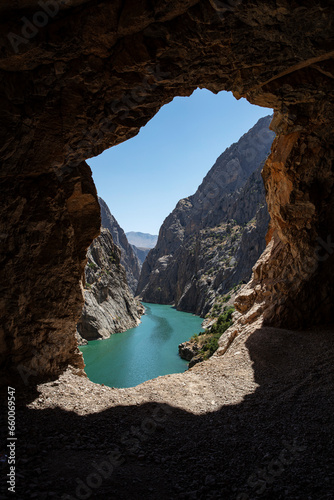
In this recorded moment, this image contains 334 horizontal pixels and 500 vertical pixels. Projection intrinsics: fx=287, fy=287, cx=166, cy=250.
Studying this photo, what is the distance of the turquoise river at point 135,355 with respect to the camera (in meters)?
35.9

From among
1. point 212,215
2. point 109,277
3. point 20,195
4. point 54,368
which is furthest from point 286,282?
point 212,215

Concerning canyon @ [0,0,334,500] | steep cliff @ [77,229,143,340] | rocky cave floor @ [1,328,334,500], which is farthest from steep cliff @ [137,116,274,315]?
canyon @ [0,0,334,500]

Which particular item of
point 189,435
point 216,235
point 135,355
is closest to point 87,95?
point 189,435

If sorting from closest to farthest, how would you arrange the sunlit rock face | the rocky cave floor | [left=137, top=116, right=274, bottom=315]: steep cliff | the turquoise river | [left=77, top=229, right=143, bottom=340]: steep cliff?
the rocky cave floor → the sunlit rock face → the turquoise river → [left=77, top=229, right=143, bottom=340]: steep cliff → [left=137, top=116, right=274, bottom=315]: steep cliff

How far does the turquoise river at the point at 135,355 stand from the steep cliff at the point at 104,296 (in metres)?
2.18

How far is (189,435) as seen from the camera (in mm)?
7125

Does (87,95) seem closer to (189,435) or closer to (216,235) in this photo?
(189,435)

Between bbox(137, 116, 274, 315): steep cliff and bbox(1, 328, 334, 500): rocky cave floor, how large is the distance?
67929mm

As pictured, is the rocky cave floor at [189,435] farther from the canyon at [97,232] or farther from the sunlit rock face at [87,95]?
the sunlit rock face at [87,95]

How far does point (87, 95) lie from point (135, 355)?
140ft

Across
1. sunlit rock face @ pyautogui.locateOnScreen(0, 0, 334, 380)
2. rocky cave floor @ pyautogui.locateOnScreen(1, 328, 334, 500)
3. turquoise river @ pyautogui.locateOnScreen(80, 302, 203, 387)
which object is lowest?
turquoise river @ pyautogui.locateOnScreen(80, 302, 203, 387)

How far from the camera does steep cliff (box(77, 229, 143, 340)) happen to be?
52219mm

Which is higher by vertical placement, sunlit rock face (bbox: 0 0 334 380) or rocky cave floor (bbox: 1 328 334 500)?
sunlit rock face (bbox: 0 0 334 380)

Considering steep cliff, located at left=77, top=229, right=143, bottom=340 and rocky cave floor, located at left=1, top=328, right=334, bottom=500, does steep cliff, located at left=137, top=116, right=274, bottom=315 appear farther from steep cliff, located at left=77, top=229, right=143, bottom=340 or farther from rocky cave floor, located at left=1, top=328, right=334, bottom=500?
rocky cave floor, located at left=1, top=328, right=334, bottom=500
